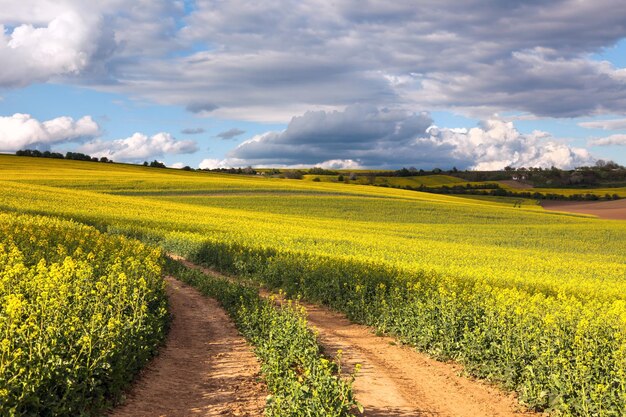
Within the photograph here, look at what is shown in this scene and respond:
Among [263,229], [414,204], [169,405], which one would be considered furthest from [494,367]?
[414,204]

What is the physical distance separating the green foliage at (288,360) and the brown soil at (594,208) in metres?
81.0

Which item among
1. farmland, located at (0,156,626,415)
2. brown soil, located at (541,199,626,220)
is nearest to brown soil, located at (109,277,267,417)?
farmland, located at (0,156,626,415)

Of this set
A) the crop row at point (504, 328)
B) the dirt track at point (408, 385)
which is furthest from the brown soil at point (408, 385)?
the crop row at point (504, 328)

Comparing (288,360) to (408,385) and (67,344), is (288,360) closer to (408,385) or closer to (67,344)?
(408,385)

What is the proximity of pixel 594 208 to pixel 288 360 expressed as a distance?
9596 cm

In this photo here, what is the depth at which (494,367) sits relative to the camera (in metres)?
11.6

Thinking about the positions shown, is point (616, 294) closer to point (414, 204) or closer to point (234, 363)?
point (234, 363)

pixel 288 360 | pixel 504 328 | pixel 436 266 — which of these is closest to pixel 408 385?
pixel 504 328

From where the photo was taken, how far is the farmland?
1078cm

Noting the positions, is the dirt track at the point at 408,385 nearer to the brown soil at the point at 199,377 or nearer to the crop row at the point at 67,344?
the brown soil at the point at 199,377

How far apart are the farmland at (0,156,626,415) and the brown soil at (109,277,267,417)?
437 cm

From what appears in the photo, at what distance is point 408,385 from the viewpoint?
37.2 ft

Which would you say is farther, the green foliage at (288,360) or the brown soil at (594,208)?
the brown soil at (594,208)

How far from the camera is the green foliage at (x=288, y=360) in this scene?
25.8ft
